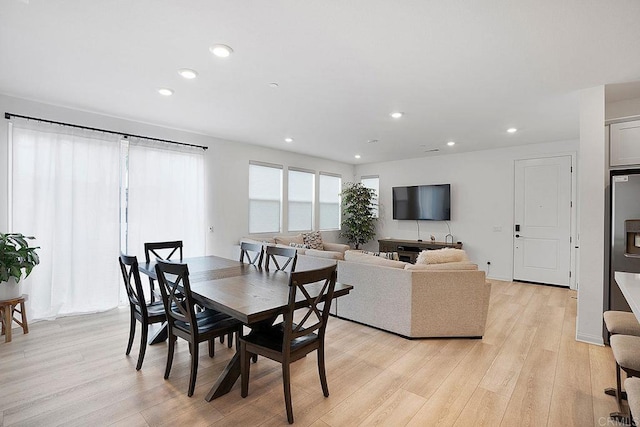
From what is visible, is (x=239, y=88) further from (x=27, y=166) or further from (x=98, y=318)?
(x=98, y=318)

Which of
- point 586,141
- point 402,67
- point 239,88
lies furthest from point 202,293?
point 586,141

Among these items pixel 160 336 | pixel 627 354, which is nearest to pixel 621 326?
pixel 627 354

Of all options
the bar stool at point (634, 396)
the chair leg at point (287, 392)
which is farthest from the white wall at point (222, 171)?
the bar stool at point (634, 396)

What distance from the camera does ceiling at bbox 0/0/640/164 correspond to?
78.0 inches

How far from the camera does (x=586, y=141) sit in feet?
10.4

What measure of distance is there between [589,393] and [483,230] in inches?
174

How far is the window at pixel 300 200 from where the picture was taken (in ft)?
22.1

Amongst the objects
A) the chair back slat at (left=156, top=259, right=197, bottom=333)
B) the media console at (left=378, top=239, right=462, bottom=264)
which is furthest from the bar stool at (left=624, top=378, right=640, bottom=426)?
the media console at (left=378, top=239, right=462, bottom=264)

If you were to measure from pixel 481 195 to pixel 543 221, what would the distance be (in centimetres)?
117

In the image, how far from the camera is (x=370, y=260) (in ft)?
12.1

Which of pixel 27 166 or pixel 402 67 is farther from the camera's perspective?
pixel 27 166

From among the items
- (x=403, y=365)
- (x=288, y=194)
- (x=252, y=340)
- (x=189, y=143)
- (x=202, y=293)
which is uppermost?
(x=189, y=143)

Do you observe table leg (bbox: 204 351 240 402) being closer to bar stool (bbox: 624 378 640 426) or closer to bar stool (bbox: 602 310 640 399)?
bar stool (bbox: 624 378 640 426)

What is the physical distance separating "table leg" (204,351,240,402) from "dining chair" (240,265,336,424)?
12 cm
